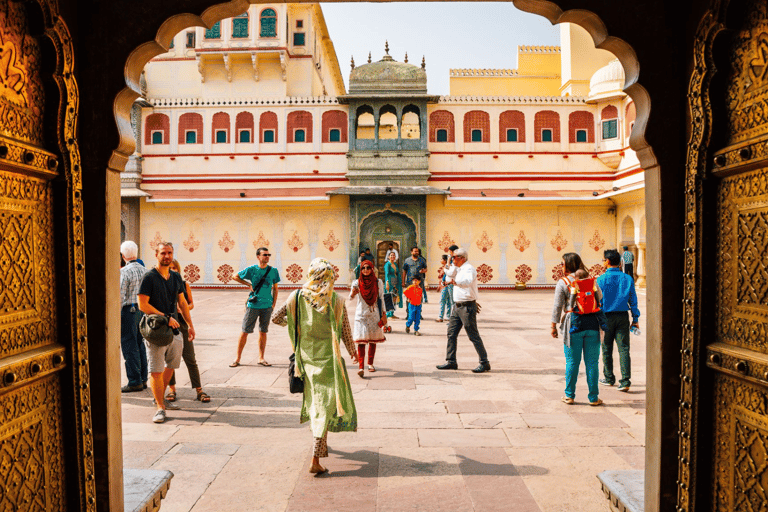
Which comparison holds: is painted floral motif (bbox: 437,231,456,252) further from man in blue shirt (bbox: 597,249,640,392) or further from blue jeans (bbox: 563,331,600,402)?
blue jeans (bbox: 563,331,600,402)

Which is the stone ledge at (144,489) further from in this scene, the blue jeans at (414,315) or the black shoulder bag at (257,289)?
→ the blue jeans at (414,315)

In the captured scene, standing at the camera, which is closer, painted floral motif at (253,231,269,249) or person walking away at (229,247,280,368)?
person walking away at (229,247,280,368)

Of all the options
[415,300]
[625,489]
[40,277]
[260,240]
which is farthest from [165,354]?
[260,240]

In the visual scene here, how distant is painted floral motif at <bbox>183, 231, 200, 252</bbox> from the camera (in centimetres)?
2002

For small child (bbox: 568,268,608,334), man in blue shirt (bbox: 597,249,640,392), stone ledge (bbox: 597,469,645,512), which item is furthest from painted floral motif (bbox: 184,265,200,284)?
stone ledge (bbox: 597,469,645,512)

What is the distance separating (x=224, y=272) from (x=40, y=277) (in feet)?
60.6

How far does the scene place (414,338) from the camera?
9.25 meters

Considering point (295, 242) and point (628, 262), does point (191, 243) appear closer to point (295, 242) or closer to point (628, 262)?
point (295, 242)

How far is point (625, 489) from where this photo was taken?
269cm

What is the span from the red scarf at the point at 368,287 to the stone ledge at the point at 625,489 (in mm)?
3905

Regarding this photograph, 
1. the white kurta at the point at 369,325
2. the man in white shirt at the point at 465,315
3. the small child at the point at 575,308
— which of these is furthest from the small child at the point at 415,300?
the small child at the point at 575,308

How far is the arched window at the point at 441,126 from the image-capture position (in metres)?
19.8

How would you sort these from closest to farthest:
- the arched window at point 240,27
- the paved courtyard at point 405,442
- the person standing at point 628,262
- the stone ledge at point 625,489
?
the stone ledge at point 625,489 < the paved courtyard at point 405,442 < the person standing at point 628,262 < the arched window at point 240,27

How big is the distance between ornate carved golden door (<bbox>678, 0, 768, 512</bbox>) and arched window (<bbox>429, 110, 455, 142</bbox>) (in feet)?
59.0
